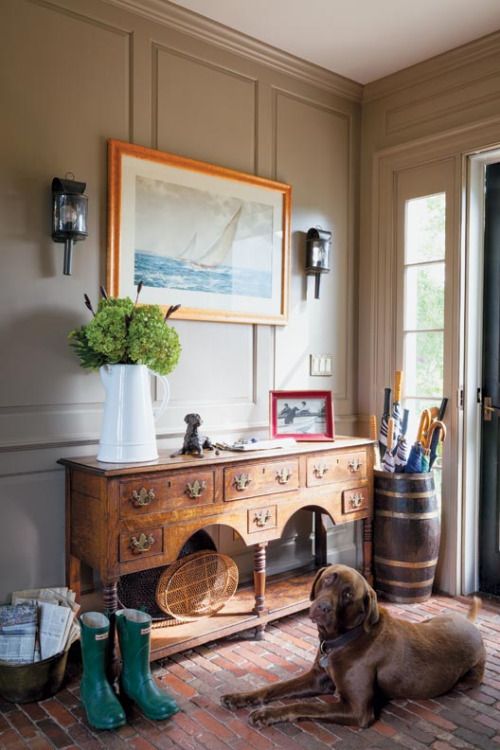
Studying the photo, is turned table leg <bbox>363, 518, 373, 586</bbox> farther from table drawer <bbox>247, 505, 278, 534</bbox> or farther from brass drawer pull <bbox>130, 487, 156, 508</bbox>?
brass drawer pull <bbox>130, 487, 156, 508</bbox>

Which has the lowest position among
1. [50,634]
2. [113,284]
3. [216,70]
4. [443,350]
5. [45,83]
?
[50,634]

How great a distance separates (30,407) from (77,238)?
755 mm

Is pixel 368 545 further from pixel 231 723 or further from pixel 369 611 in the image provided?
pixel 231 723

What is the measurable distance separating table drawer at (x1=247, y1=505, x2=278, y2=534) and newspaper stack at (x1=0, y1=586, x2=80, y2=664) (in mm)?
848

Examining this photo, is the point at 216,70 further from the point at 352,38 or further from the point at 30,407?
the point at 30,407

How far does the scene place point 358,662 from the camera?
234 cm

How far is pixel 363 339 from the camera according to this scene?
13.6 ft

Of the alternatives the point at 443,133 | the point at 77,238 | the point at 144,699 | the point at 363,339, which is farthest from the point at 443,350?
the point at 144,699

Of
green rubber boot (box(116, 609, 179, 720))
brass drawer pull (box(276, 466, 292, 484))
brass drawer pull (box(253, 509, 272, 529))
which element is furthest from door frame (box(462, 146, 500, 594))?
green rubber boot (box(116, 609, 179, 720))

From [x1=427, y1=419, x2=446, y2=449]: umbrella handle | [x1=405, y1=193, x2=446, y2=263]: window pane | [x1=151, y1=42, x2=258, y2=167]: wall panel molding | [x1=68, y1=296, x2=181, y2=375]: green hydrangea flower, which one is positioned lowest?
[x1=427, y1=419, x2=446, y2=449]: umbrella handle

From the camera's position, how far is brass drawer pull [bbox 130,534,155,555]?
2582 mm

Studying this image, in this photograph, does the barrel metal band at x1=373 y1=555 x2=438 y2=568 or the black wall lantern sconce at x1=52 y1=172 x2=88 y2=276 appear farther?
the barrel metal band at x1=373 y1=555 x2=438 y2=568

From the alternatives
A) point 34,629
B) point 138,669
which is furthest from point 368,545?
point 34,629

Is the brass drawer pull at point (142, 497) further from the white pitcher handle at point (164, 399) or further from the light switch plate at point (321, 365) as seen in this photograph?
the light switch plate at point (321, 365)
